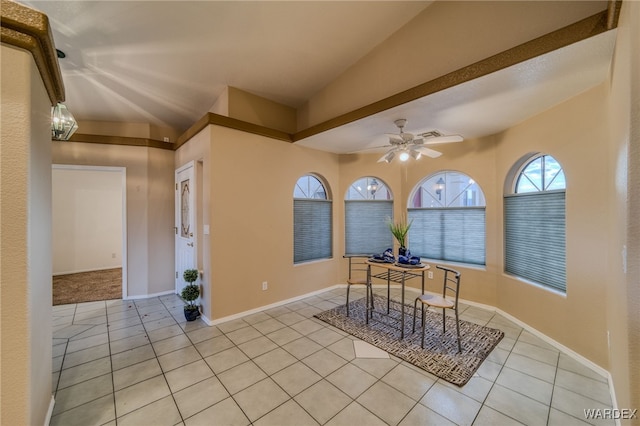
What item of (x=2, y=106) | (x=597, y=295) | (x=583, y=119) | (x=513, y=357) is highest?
(x=583, y=119)

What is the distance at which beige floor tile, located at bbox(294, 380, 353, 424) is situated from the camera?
1.86m

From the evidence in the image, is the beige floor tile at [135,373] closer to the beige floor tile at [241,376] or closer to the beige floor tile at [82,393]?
the beige floor tile at [82,393]

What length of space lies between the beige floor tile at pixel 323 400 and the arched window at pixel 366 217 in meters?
3.13

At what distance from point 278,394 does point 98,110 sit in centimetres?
508

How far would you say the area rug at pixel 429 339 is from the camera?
7.86ft

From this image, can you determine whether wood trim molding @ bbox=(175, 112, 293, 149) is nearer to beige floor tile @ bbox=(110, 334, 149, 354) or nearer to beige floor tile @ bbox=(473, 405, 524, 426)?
beige floor tile @ bbox=(110, 334, 149, 354)

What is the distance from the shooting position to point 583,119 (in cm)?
252

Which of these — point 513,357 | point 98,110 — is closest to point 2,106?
point 98,110

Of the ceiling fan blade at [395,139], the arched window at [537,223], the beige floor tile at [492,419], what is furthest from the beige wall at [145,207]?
the arched window at [537,223]

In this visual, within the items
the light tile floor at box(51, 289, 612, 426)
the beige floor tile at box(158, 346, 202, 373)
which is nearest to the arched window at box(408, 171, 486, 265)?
the light tile floor at box(51, 289, 612, 426)

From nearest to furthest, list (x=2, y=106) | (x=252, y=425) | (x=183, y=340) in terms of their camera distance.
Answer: (x=2, y=106), (x=252, y=425), (x=183, y=340)

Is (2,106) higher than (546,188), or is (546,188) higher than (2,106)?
(2,106)

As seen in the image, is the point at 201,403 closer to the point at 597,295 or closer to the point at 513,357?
the point at 513,357

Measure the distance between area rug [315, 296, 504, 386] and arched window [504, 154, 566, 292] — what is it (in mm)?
952
